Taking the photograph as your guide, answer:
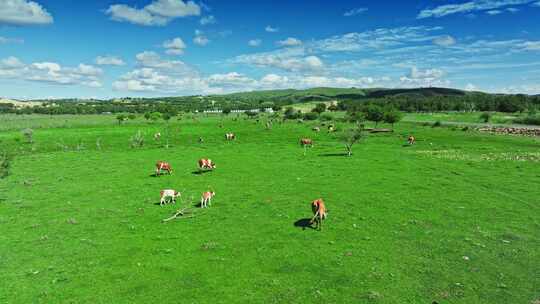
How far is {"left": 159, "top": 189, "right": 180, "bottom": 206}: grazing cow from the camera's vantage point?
26.6m

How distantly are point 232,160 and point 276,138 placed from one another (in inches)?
1311

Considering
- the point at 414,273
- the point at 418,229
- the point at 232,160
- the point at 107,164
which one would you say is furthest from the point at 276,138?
the point at 414,273

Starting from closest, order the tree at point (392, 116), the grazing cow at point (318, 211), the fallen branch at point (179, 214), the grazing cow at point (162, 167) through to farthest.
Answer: the grazing cow at point (318, 211), the fallen branch at point (179, 214), the grazing cow at point (162, 167), the tree at point (392, 116)

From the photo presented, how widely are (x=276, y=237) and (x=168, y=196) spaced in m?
12.7

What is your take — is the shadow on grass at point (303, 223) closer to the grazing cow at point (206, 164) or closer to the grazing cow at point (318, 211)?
the grazing cow at point (318, 211)

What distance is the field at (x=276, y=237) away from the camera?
13.9m

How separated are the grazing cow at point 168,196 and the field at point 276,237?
844 mm

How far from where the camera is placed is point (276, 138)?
82.4m

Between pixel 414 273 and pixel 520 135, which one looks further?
pixel 520 135

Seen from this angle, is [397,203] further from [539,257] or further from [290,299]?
[290,299]

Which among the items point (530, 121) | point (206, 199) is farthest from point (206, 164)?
point (530, 121)

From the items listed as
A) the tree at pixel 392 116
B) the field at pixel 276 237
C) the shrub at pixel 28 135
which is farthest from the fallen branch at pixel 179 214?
the tree at pixel 392 116

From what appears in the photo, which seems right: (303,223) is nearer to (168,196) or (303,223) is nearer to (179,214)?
(179,214)

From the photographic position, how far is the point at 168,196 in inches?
1117
